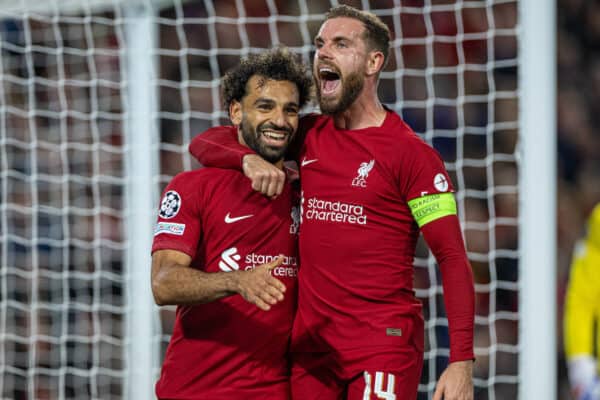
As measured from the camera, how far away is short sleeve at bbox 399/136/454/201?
2641mm

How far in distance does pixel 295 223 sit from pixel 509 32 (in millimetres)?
1826

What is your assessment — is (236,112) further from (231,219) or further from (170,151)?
(170,151)

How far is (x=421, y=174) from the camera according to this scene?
2.66m

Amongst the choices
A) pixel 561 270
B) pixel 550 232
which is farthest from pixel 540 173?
pixel 561 270

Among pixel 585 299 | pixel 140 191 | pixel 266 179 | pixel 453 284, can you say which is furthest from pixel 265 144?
pixel 140 191

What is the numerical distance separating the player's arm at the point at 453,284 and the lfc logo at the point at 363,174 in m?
0.15

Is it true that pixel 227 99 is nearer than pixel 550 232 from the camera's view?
Yes

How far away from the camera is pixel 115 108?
19.6ft

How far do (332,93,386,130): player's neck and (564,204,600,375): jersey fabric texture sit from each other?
115cm

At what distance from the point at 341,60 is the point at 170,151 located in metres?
2.79

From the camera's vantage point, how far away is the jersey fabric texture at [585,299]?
3461 mm

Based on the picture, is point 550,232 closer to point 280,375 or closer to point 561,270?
point 280,375

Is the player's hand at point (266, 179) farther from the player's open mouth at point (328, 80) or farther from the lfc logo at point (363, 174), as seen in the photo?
the player's open mouth at point (328, 80)

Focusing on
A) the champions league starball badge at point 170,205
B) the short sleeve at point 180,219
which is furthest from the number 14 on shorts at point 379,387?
the champions league starball badge at point 170,205
